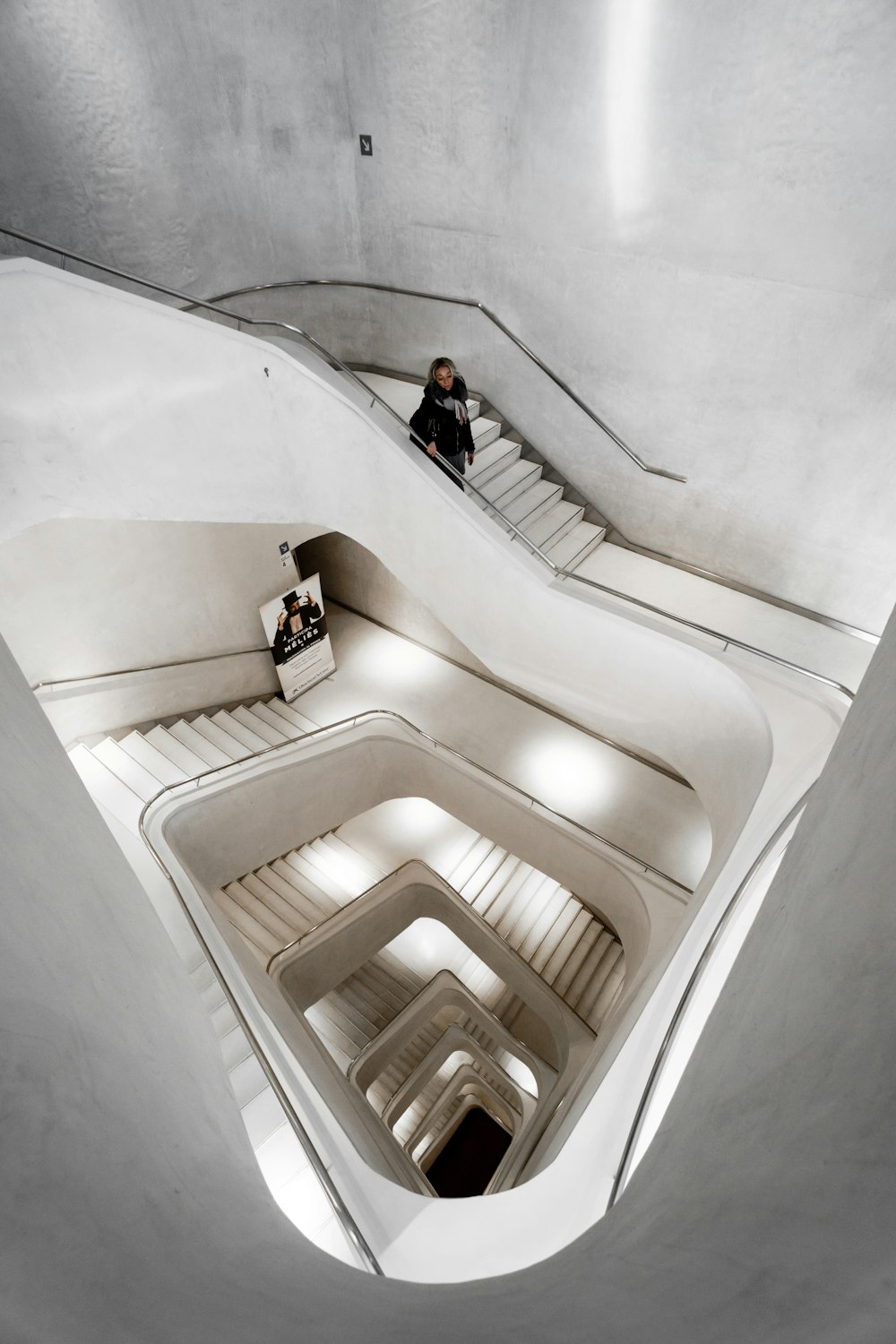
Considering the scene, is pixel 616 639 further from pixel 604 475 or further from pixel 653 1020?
pixel 653 1020

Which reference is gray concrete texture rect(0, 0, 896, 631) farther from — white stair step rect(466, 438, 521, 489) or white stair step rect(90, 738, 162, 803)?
white stair step rect(90, 738, 162, 803)

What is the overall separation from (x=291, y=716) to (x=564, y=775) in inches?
162

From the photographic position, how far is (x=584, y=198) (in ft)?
21.0

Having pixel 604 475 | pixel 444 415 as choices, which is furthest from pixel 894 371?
pixel 444 415

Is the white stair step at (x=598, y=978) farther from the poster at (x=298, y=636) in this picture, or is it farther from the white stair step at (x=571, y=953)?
the poster at (x=298, y=636)

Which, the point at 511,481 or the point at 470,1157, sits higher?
the point at 511,481

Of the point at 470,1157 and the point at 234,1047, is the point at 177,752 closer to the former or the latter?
the point at 234,1047

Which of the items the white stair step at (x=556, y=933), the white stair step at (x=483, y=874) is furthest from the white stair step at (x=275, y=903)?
the white stair step at (x=556, y=933)

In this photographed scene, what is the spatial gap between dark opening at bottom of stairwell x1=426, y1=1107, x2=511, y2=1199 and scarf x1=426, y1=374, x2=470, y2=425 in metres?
16.7

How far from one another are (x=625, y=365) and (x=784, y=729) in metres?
3.94

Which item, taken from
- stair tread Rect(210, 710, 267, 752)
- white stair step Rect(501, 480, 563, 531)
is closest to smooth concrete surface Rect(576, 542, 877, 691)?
white stair step Rect(501, 480, 563, 531)

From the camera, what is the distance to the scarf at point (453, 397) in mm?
6262

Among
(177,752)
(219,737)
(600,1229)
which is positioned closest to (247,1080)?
(600,1229)

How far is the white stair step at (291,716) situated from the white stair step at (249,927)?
2519mm
